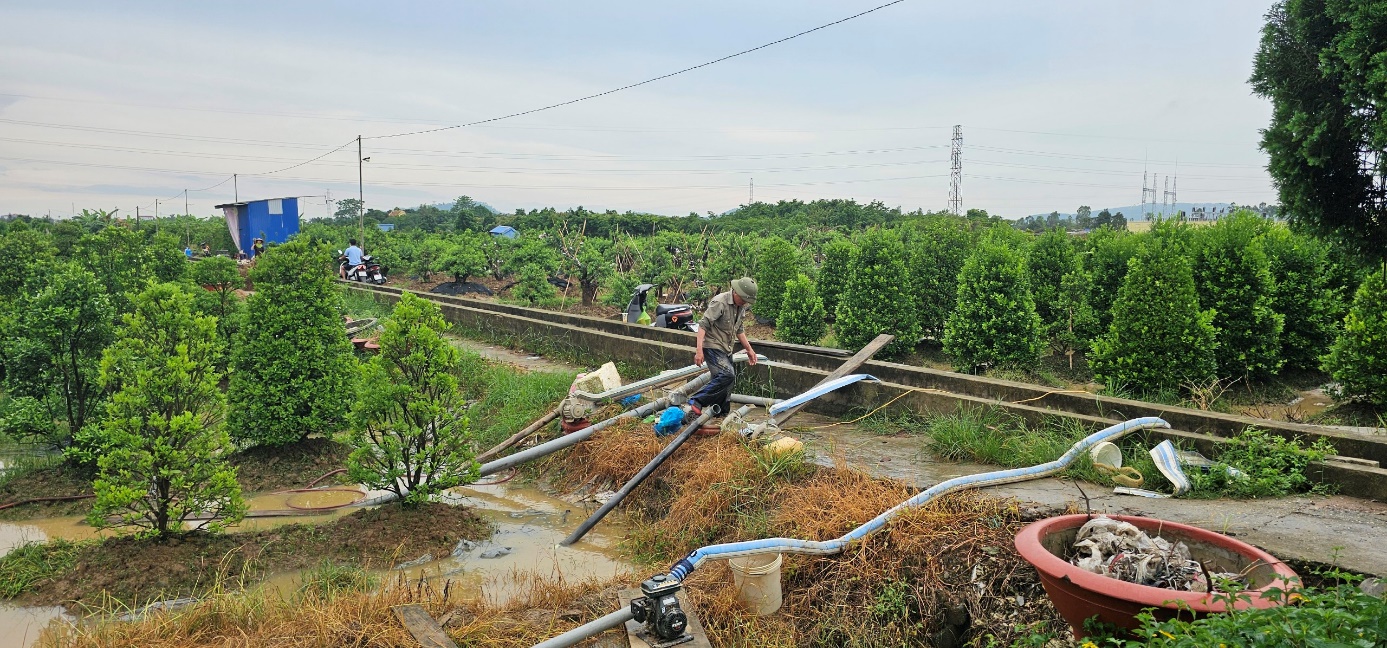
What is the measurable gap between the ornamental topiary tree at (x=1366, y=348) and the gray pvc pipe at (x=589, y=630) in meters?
7.33

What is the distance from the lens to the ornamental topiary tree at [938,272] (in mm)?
11852

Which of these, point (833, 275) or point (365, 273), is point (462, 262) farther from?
point (833, 275)

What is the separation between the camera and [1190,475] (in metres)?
5.50

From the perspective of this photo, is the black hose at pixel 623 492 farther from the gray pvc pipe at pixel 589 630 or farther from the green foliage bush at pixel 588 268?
the green foliage bush at pixel 588 268

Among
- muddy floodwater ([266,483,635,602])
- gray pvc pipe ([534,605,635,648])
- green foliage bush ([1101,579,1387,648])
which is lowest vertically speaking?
muddy floodwater ([266,483,635,602])

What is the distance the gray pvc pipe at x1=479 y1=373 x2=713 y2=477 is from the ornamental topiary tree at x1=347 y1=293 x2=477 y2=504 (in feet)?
2.73

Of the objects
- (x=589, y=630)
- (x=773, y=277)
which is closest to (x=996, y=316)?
(x=773, y=277)

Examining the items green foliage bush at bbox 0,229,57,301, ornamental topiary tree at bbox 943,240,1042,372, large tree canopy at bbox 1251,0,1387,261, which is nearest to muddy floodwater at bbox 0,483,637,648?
large tree canopy at bbox 1251,0,1387,261

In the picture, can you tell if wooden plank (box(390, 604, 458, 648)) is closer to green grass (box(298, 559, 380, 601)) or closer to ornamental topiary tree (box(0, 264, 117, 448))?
green grass (box(298, 559, 380, 601))

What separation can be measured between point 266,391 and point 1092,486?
7.14 m

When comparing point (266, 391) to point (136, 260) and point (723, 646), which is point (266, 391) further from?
point (723, 646)

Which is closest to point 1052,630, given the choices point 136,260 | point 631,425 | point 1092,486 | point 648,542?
point 1092,486

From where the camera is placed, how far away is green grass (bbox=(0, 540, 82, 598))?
5.46 m

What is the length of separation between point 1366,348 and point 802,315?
7288 millimetres
